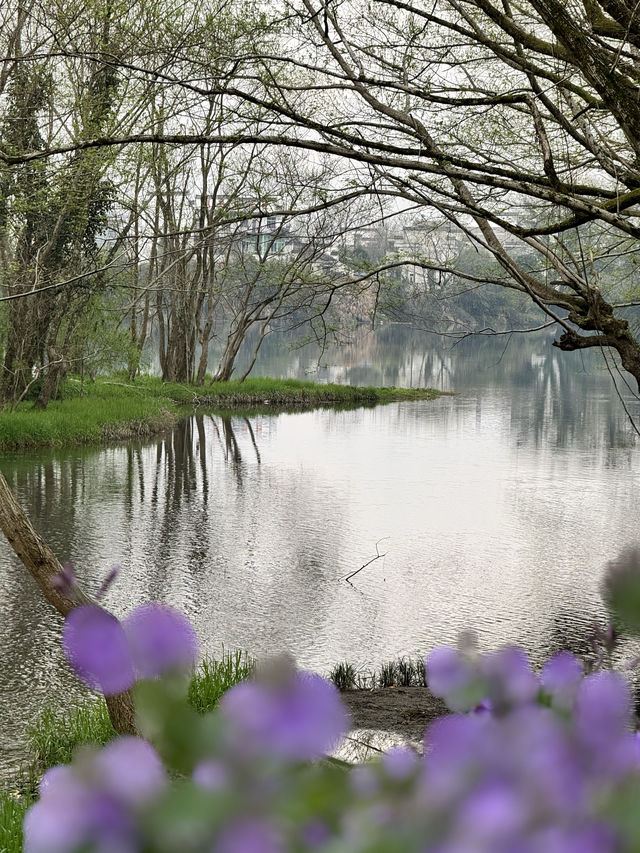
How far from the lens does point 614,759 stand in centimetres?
36

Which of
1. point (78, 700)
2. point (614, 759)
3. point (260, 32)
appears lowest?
point (78, 700)

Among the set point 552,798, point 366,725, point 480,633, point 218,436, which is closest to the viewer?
point 552,798

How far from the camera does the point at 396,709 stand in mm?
5715

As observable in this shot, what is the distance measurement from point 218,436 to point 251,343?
166 ft

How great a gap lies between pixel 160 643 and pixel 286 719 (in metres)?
0.09

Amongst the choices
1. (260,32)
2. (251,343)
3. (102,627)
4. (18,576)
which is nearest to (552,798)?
(102,627)

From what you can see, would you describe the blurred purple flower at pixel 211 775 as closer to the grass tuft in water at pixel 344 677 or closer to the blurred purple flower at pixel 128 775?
the blurred purple flower at pixel 128 775

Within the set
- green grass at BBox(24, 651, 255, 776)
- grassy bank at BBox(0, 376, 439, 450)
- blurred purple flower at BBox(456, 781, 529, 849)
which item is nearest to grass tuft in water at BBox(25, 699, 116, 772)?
green grass at BBox(24, 651, 255, 776)

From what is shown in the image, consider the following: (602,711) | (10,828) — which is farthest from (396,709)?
(602,711)

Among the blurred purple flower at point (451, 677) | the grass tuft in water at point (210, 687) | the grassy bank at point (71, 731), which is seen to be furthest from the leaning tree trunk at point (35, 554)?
the blurred purple flower at point (451, 677)

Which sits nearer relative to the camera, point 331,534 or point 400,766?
point 400,766

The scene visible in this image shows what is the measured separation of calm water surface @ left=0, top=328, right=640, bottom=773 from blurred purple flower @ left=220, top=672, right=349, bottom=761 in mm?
5018

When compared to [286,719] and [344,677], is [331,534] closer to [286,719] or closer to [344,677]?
[344,677]

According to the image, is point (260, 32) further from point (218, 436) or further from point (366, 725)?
point (218, 436)
